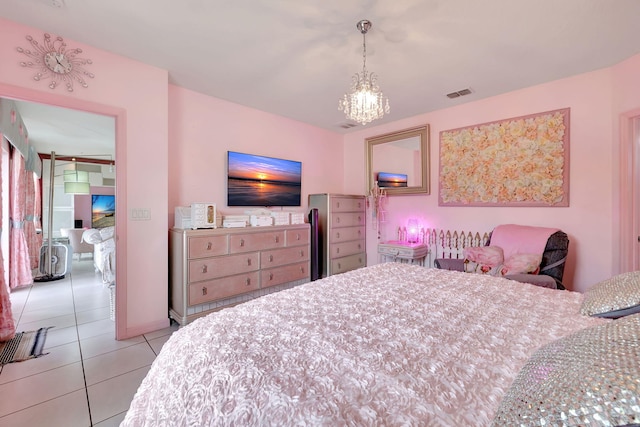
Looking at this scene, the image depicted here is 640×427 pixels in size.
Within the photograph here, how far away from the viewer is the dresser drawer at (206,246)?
2.79 metres

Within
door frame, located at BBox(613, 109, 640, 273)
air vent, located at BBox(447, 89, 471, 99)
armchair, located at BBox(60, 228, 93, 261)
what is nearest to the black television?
air vent, located at BBox(447, 89, 471, 99)

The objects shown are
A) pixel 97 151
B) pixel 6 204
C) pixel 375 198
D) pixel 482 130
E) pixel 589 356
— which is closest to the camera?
pixel 589 356

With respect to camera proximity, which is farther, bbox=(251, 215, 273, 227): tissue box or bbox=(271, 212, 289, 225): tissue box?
bbox=(271, 212, 289, 225): tissue box

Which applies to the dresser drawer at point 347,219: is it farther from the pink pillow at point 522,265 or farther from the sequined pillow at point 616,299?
the sequined pillow at point 616,299

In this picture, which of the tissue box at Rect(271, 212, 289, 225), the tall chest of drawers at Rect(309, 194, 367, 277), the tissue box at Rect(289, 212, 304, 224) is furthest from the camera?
the tall chest of drawers at Rect(309, 194, 367, 277)

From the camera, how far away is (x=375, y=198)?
15.3 ft

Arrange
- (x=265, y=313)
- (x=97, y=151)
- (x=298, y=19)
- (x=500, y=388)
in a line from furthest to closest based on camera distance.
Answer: (x=97, y=151) → (x=298, y=19) → (x=265, y=313) → (x=500, y=388)

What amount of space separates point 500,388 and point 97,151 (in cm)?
809

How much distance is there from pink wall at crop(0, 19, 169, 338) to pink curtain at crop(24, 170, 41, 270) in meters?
3.52


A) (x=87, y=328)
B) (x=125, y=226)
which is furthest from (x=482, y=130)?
(x=87, y=328)

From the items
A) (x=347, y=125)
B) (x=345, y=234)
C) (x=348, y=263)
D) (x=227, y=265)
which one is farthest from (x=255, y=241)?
(x=347, y=125)

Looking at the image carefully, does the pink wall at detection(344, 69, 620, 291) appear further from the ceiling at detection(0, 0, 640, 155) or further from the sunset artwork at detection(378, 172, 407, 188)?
the sunset artwork at detection(378, 172, 407, 188)

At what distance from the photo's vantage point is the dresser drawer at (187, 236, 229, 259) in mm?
2795

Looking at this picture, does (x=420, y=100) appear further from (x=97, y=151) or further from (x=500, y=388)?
(x=97, y=151)
